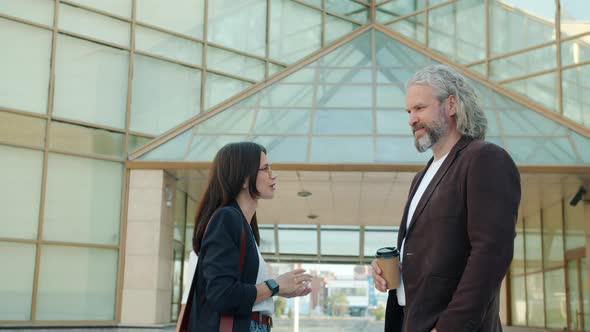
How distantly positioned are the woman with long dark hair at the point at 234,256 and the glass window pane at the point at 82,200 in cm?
1062

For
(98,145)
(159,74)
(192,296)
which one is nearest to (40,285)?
(98,145)

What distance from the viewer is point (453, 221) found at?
109 inches

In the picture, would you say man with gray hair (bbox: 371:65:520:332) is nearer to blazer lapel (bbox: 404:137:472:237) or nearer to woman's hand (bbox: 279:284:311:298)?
blazer lapel (bbox: 404:137:472:237)

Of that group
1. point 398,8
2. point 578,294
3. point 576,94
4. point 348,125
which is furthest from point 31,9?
point 578,294

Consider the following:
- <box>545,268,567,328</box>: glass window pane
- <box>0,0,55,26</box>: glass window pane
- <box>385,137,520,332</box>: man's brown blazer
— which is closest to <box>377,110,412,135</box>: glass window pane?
<box>545,268,567,328</box>: glass window pane

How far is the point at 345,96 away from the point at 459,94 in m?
12.2

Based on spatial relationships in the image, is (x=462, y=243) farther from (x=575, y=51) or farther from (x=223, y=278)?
(x=575, y=51)

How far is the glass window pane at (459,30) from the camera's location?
1725cm

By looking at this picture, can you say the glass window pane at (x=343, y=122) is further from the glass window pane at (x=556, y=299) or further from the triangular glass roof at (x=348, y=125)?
the glass window pane at (x=556, y=299)

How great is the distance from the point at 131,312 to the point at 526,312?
35.6ft

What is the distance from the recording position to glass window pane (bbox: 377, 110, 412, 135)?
552 inches

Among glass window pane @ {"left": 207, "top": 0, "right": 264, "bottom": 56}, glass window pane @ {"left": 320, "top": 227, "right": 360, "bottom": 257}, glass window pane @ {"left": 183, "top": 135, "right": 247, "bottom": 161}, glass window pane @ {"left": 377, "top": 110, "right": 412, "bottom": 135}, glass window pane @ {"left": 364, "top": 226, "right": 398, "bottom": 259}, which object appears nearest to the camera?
glass window pane @ {"left": 183, "top": 135, "right": 247, "bottom": 161}

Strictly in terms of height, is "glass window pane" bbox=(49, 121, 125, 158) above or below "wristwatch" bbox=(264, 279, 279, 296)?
above

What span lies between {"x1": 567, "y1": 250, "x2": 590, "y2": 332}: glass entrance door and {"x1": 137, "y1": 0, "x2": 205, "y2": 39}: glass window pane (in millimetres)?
9847
